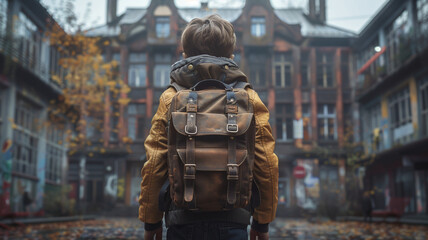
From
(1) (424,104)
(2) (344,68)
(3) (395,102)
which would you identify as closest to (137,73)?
(2) (344,68)

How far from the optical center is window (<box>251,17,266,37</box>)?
31.3 meters

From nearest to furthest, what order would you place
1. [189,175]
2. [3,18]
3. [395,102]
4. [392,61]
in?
1. [189,175]
2. [3,18]
3. [392,61]
4. [395,102]

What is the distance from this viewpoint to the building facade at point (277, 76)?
3075cm

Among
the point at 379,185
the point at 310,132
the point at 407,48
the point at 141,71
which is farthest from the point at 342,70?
the point at 141,71

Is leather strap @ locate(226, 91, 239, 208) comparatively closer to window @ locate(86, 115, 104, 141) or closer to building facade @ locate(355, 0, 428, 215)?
building facade @ locate(355, 0, 428, 215)

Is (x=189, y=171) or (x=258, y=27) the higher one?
(x=258, y=27)

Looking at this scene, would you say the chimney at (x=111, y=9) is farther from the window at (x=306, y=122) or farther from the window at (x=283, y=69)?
the window at (x=306, y=122)

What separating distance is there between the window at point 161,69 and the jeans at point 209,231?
29.6 metres

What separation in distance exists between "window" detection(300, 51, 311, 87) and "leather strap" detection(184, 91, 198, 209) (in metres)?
30.1

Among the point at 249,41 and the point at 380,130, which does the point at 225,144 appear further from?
the point at 249,41

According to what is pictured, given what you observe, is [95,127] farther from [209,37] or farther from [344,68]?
[209,37]

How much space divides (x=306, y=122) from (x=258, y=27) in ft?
21.6

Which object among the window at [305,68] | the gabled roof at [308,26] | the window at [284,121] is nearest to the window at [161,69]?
the window at [284,121]

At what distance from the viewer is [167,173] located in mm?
2260
